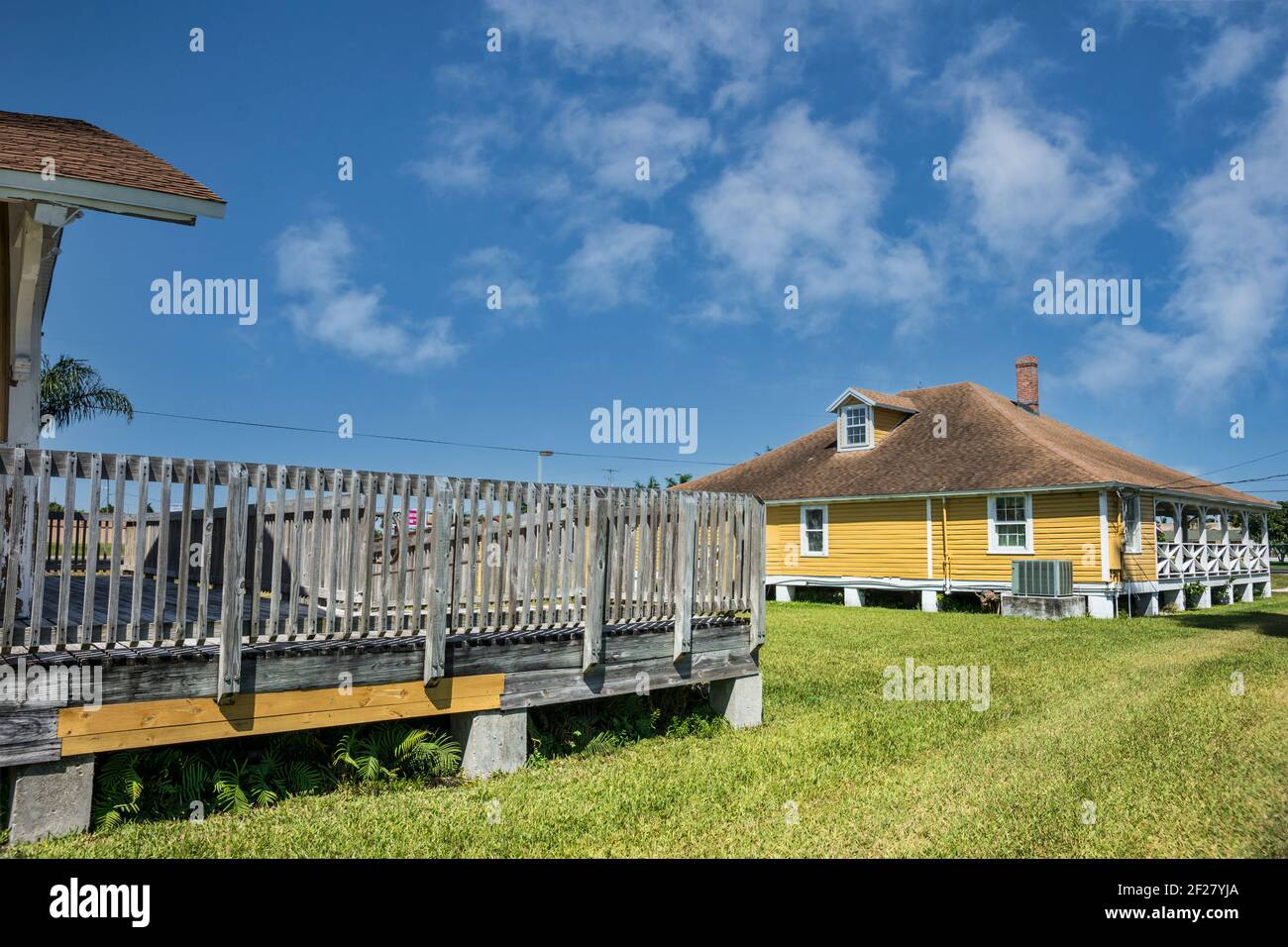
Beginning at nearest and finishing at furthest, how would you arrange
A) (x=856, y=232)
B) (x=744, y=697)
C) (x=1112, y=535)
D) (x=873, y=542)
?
(x=744, y=697) < (x=1112, y=535) < (x=873, y=542) < (x=856, y=232)

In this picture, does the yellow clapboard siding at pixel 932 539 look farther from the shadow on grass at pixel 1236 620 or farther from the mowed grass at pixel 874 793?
the mowed grass at pixel 874 793

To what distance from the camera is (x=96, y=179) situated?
593 centimetres

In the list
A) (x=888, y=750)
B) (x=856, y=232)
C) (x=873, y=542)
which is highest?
(x=856, y=232)

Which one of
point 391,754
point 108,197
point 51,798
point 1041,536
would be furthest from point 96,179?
point 1041,536

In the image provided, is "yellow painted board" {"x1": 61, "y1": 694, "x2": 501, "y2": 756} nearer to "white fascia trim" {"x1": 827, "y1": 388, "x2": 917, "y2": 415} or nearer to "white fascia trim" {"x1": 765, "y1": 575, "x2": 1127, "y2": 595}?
"white fascia trim" {"x1": 765, "y1": 575, "x2": 1127, "y2": 595}

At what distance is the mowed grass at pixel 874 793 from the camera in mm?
4977

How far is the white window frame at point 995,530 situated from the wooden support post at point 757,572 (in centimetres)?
1664

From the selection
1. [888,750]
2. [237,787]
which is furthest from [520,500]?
[888,750]

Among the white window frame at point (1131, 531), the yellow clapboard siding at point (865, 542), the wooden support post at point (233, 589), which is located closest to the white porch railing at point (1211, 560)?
the white window frame at point (1131, 531)

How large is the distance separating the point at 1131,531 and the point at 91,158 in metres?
24.1

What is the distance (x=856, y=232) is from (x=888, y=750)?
25.6 m
